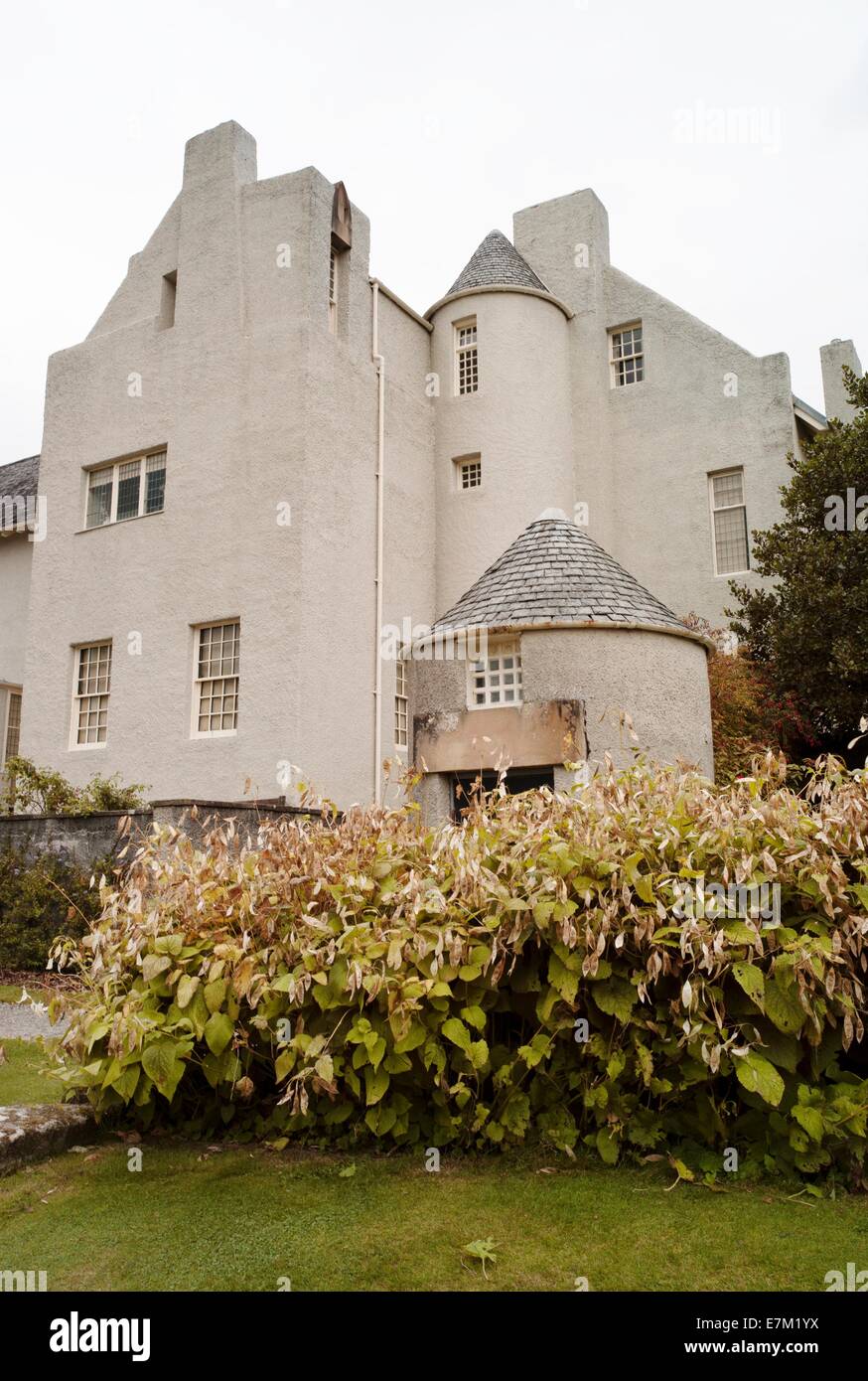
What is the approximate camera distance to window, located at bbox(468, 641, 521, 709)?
14523 millimetres

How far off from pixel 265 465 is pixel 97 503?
4813 mm

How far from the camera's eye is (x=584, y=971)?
5.14m

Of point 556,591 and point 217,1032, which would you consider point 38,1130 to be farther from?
point 556,591

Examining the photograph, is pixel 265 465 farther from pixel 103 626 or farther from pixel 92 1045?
pixel 92 1045

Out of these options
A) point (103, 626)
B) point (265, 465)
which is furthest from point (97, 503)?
point (265, 465)

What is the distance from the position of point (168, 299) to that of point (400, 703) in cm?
957

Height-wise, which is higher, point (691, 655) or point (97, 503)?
point (97, 503)

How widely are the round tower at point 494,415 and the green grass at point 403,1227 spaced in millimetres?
17310


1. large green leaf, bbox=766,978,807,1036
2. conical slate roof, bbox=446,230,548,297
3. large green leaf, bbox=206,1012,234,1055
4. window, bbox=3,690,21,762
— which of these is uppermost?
conical slate roof, bbox=446,230,548,297

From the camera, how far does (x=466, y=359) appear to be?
23.4 meters

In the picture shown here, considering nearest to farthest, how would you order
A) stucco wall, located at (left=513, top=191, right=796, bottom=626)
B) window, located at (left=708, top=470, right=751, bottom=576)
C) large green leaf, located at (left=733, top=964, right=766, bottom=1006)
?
large green leaf, located at (left=733, top=964, right=766, bottom=1006) → stucco wall, located at (left=513, top=191, right=796, bottom=626) → window, located at (left=708, top=470, right=751, bottom=576)

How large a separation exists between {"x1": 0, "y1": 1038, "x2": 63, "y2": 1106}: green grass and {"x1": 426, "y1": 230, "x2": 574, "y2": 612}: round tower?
15.3 meters

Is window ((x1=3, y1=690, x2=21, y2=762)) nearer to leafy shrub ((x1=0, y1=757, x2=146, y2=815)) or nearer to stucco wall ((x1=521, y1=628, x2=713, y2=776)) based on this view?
leafy shrub ((x1=0, y1=757, x2=146, y2=815))

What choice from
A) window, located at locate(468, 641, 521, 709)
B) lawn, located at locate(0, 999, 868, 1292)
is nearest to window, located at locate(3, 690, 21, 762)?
window, located at locate(468, 641, 521, 709)
